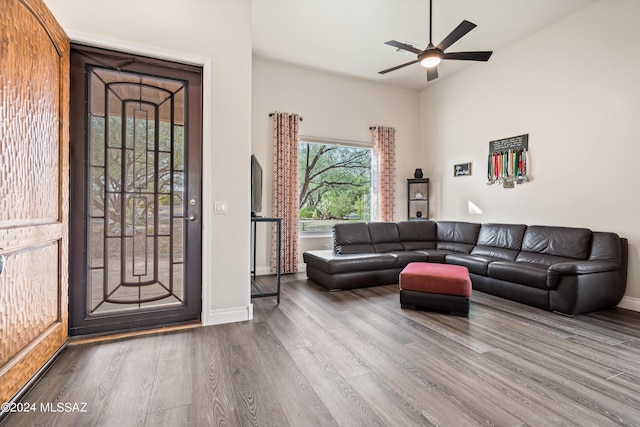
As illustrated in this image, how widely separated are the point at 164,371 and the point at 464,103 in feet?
19.7

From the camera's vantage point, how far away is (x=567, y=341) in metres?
2.50

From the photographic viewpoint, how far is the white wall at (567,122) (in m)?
3.44

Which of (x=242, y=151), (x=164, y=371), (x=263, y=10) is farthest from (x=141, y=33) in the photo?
(x=164, y=371)

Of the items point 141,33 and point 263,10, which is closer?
point 141,33

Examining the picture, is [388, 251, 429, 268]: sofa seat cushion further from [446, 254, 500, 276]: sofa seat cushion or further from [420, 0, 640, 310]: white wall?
[420, 0, 640, 310]: white wall

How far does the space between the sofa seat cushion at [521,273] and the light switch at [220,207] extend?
339 cm

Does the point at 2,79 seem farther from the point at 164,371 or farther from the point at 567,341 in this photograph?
the point at 567,341

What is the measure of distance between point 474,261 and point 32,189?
4.71 metres

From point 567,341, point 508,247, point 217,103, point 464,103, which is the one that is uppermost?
point 464,103

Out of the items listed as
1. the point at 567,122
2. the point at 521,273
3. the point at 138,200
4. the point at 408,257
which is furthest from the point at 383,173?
the point at 138,200

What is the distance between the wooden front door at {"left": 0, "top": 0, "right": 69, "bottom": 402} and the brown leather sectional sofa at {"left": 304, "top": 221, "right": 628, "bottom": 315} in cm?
290

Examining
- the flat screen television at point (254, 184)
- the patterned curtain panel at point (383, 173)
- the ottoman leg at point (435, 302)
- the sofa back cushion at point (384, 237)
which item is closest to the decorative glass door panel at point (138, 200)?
the flat screen television at point (254, 184)

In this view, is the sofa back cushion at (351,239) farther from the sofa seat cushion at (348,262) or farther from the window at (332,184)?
the window at (332,184)

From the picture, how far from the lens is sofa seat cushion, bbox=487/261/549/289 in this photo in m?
3.30
